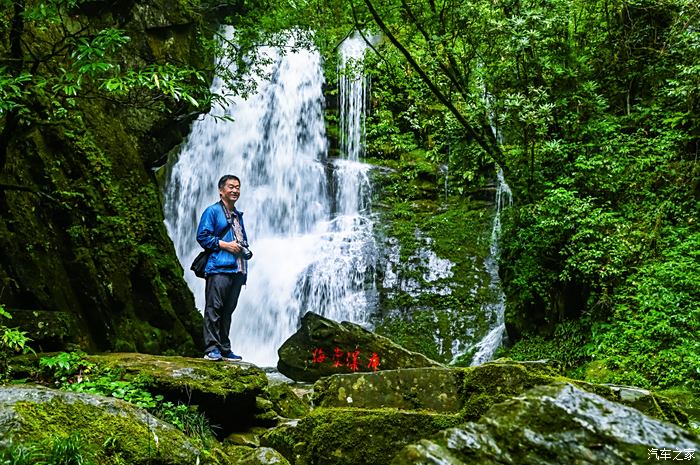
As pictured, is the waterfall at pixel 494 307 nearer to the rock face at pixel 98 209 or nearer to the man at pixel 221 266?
the man at pixel 221 266

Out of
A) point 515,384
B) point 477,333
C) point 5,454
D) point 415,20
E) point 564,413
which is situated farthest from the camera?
point 477,333

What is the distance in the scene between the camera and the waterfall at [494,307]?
378 inches

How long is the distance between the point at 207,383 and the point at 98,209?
166 inches

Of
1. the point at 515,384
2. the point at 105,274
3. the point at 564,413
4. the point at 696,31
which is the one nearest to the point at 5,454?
the point at 564,413

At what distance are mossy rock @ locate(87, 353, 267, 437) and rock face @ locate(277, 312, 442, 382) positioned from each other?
2.91 meters

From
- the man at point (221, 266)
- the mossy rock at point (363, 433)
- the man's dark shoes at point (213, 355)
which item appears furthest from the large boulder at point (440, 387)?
the man at point (221, 266)

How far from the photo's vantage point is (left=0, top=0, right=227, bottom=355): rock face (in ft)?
18.4

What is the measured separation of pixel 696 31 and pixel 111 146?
9172 millimetres

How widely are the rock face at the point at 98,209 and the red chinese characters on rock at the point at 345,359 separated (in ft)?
7.28

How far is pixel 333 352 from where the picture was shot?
312 inches

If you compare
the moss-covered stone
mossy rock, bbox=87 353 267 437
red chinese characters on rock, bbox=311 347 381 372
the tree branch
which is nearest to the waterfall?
the moss-covered stone

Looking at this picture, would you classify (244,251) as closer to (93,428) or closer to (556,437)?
(93,428)

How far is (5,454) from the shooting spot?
6.62 feet

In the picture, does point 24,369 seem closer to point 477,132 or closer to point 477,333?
point 477,132
